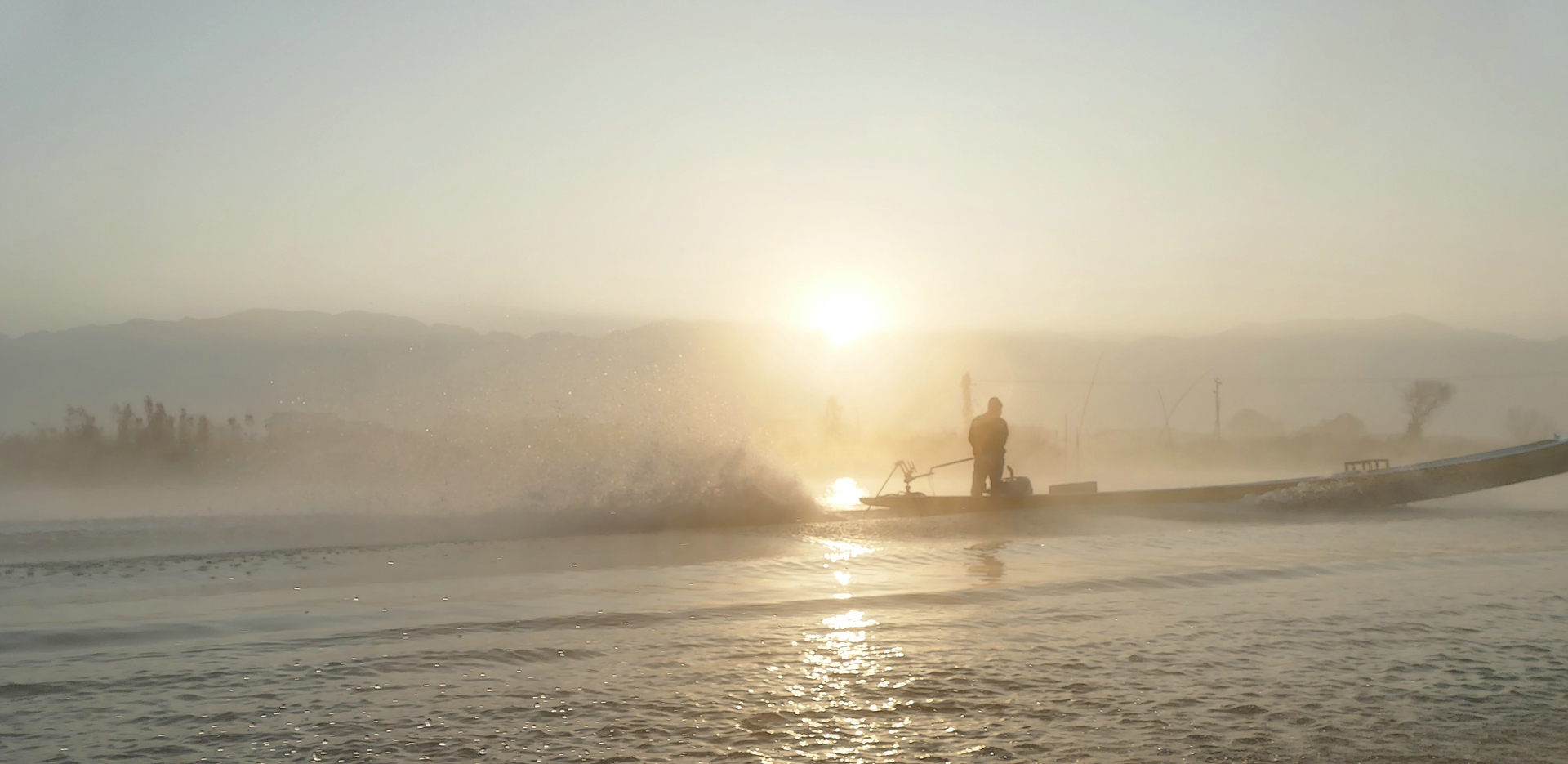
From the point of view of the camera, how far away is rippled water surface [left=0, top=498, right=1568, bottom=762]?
5.17m

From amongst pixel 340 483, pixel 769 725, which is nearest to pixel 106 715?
pixel 769 725

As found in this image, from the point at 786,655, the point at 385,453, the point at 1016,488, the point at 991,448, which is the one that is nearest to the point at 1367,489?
the point at 1016,488

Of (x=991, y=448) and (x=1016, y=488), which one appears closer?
(x=1016, y=488)

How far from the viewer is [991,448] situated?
19.6 meters

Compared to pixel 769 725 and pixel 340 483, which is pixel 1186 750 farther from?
pixel 340 483

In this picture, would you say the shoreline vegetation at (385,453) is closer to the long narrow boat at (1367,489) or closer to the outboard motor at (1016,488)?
the long narrow boat at (1367,489)

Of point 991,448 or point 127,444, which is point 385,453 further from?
point 991,448

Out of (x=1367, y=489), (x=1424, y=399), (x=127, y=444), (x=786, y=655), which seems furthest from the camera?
(x=1424, y=399)

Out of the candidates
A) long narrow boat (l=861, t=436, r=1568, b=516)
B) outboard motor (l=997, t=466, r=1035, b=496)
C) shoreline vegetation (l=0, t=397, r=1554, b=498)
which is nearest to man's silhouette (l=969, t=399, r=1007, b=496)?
outboard motor (l=997, t=466, r=1035, b=496)

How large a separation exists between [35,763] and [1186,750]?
5459 millimetres

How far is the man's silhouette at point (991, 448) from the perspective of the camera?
19531 millimetres

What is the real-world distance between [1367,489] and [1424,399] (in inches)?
2343

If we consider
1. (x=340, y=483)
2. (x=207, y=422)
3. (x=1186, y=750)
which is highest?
(x=207, y=422)

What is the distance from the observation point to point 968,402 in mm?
38219
